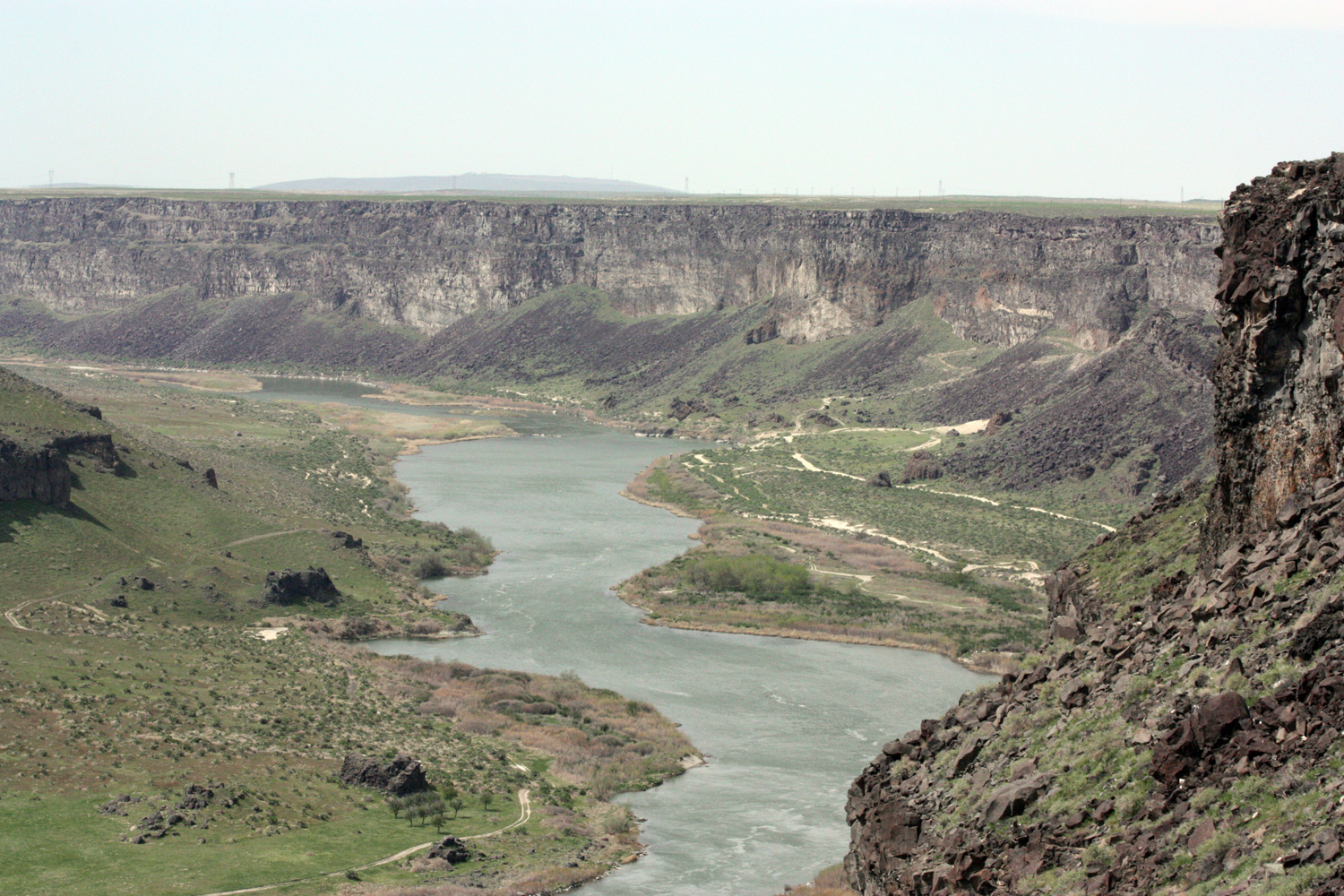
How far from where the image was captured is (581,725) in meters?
53.3

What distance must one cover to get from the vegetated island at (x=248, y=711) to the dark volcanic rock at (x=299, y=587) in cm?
12

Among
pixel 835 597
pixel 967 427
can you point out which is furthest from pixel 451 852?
pixel 967 427

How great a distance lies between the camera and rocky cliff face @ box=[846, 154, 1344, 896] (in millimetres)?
18469

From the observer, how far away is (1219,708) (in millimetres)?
19828

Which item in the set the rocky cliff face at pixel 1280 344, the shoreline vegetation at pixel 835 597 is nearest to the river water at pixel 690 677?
the shoreline vegetation at pixel 835 597

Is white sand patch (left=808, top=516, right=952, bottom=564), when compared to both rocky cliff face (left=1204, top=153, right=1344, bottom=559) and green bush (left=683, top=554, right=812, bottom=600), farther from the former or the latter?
rocky cliff face (left=1204, top=153, right=1344, bottom=559)

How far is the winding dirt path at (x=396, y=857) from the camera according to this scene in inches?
1431

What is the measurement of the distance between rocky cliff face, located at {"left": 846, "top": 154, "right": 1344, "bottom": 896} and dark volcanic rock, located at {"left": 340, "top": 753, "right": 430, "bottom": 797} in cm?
1899

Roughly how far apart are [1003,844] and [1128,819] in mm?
2500

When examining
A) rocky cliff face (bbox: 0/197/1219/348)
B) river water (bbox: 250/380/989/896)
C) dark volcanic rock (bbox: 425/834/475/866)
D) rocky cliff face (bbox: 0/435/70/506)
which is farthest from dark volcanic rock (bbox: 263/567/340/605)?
rocky cliff face (bbox: 0/197/1219/348)

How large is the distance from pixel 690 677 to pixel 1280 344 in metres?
38.6

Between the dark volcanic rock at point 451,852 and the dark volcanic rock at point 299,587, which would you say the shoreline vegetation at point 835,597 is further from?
the dark volcanic rock at point 451,852

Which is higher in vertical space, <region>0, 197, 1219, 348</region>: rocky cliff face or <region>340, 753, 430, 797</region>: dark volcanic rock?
<region>0, 197, 1219, 348</region>: rocky cliff face

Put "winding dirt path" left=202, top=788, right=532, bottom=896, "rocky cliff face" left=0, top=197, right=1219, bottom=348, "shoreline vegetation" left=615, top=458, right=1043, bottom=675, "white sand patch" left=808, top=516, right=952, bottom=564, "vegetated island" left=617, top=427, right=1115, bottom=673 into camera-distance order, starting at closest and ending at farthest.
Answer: "winding dirt path" left=202, top=788, right=532, bottom=896
"shoreline vegetation" left=615, top=458, right=1043, bottom=675
"vegetated island" left=617, top=427, right=1115, bottom=673
"white sand patch" left=808, top=516, right=952, bottom=564
"rocky cliff face" left=0, top=197, right=1219, bottom=348
